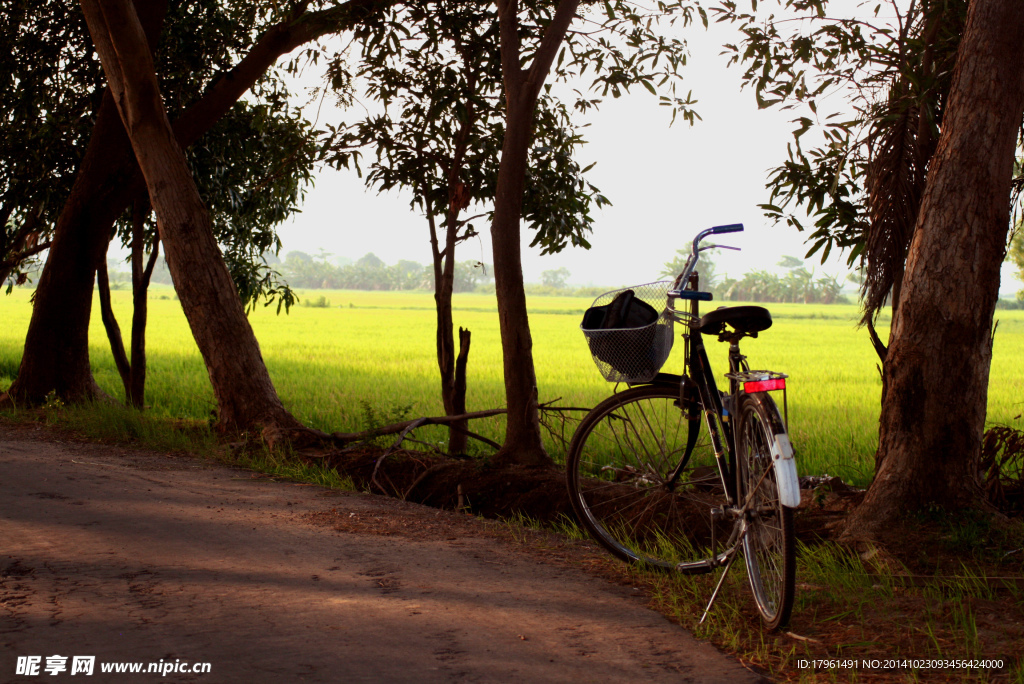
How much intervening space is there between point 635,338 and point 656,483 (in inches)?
34.2

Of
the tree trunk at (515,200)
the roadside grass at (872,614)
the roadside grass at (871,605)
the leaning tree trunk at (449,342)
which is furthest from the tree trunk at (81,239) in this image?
the roadside grass at (872,614)

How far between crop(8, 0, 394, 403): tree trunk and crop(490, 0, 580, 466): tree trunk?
396 cm

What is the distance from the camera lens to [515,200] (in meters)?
5.48

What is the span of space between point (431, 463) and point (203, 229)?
9.63ft

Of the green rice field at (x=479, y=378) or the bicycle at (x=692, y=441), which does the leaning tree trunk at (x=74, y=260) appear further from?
the bicycle at (x=692, y=441)

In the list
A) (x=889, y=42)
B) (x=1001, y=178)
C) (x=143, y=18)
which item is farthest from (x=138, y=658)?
(x=143, y=18)

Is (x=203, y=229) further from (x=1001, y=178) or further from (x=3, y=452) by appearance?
(x=1001, y=178)

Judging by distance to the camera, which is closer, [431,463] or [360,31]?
[431,463]

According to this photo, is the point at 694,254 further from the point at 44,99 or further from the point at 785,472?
the point at 44,99

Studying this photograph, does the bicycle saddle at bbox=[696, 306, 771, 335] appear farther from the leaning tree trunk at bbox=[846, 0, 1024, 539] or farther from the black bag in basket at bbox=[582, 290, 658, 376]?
the leaning tree trunk at bbox=[846, 0, 1024, 539]

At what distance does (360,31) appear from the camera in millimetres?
6734

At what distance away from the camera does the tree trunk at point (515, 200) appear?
5.41m

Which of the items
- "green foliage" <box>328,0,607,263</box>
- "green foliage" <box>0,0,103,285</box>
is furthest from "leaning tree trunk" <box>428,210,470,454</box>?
"green foliage" <box>0,0,103,285</box>

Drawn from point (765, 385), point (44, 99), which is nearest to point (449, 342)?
point (765, 385)
